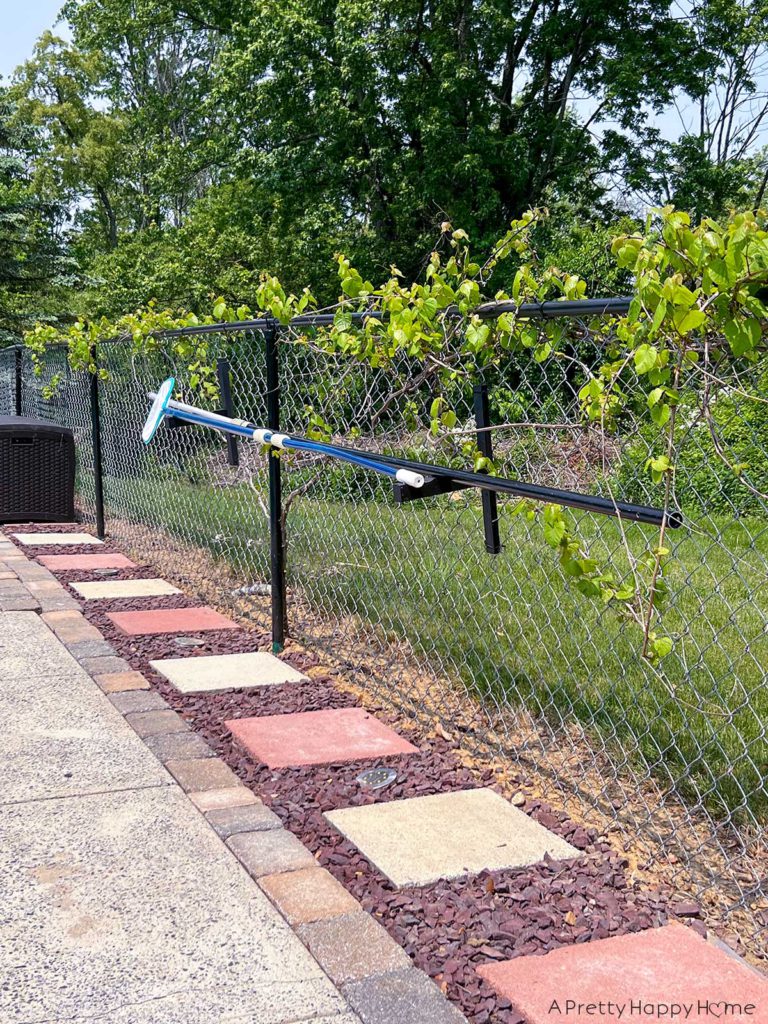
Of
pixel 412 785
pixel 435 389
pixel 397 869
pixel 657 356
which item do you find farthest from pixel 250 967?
pixel 435 389

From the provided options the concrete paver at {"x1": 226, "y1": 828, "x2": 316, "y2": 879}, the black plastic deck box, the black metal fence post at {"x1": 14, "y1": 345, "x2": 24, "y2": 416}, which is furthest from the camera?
the black metal fence post at {"x1": 14, "y1": 345, "x2": 24, "y2": 416}

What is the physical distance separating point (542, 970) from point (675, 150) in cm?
1934

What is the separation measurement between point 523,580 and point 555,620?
58 cm

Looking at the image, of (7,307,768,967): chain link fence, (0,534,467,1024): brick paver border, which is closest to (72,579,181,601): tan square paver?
(7,307,768,967): chain link fence

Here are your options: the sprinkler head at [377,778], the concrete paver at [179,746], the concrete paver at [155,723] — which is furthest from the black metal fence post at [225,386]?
the sprinkler head at [377,778]

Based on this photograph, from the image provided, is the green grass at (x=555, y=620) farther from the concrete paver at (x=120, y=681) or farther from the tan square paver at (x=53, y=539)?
the concrete paver at (x=120, y=681)

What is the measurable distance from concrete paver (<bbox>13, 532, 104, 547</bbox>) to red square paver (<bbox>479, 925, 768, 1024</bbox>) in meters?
6.00

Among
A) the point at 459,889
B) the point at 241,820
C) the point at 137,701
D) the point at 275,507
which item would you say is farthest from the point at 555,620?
the point at 459,889

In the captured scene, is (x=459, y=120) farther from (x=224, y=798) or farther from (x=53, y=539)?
(x=224, y=798)

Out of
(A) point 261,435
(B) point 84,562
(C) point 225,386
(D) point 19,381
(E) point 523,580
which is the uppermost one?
(D) point 19,381

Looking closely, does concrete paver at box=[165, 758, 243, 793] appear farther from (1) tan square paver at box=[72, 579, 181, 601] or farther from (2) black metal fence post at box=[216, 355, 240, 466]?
(1) tan square paver at box=[72, 579, 181, 601]

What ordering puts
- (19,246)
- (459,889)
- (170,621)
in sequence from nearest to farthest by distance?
(459,889) → (170,621) → (19,246)

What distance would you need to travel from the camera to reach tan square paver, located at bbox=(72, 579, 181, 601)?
19.0ft

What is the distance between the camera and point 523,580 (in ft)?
17.4
